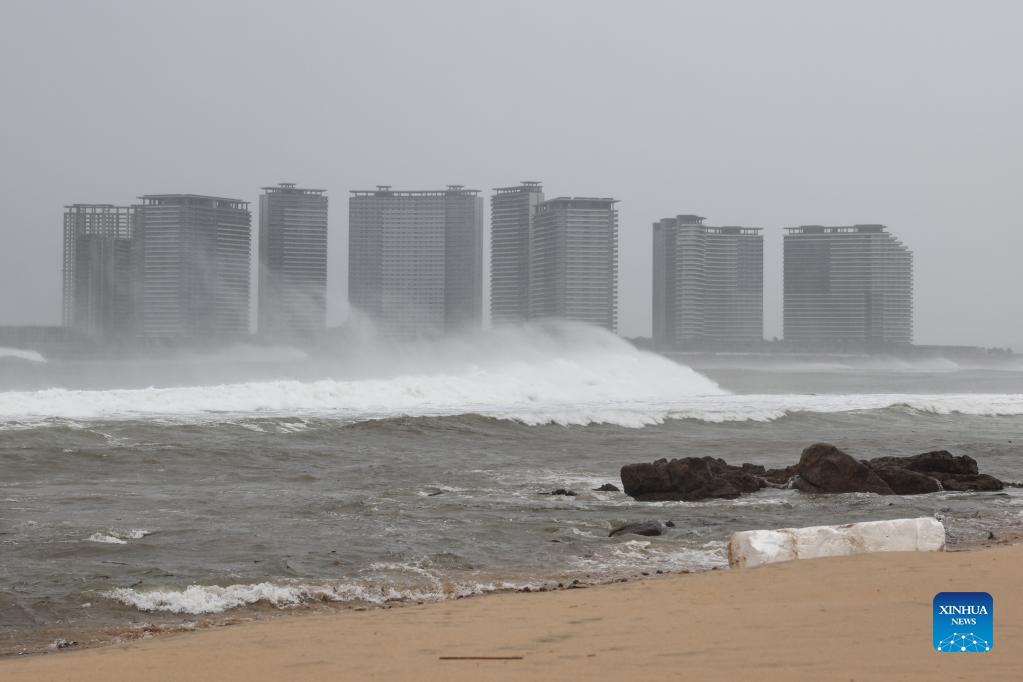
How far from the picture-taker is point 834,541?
874 centimetres

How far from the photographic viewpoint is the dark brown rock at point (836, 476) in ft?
50.0

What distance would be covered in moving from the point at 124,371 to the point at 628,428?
68013 millimetres

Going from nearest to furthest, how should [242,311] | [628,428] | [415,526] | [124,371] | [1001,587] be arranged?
[1001,587], [415,526], [628,428], [124,371], [242,311]

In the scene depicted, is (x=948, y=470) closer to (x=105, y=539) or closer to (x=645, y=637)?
(x=645, y=637)

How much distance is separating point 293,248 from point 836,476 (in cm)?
11892

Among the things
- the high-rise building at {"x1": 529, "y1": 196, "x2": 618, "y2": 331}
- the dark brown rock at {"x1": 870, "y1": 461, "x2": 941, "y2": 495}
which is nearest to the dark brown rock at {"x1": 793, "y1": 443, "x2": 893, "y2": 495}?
the dark brown rock at {"x1": 870, "y1": 461, "x2": 941, "y2": 495}

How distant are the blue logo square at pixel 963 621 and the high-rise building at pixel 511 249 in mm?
144077

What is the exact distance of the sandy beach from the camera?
5309mm

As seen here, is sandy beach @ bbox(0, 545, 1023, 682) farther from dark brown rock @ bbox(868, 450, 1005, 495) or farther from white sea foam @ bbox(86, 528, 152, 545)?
dark brown rock @ bbox(868, 450, 1005, 495)

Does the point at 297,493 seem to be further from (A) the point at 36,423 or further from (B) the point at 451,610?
(A) the point at 36,423

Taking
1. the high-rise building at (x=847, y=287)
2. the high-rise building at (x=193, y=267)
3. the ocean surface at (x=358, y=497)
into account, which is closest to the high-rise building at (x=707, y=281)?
the high-rise building at (x=847, y=287)

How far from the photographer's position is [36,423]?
74.5 feet

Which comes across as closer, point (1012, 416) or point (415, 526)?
point (415, 526)

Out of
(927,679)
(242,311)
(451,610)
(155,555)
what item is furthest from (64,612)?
(242,311)
